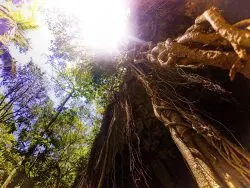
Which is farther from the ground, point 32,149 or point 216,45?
point 32,149

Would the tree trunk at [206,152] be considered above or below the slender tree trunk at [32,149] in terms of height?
below

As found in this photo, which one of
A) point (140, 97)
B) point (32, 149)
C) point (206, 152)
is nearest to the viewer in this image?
point (206, 152)

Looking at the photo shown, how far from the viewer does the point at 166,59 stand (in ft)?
11.2

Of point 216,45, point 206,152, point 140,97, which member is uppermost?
point 140,97

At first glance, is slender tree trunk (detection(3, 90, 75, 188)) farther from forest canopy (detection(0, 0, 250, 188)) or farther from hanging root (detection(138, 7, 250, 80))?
hanging root (detection(138, 7, 250, 80))

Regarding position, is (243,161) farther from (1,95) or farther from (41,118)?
(1,95)

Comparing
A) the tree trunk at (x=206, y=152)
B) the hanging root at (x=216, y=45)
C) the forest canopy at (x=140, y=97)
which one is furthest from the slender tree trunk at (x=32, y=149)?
the hanging root at (x=216, y=45)

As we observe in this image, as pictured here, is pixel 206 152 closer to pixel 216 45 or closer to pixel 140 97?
pixel 216 45

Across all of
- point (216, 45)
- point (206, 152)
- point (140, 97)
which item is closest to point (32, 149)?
point (140, 97)

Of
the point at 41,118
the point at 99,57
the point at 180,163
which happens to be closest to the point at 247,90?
the point at 180,163

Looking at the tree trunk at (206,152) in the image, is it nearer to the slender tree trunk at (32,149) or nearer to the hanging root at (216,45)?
the hanging root at (216,45)

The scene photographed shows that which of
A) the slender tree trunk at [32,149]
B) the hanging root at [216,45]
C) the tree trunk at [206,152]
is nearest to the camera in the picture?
the hanging root at [216,45]

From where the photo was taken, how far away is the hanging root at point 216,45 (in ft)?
5.92

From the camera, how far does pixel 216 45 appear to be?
2438mm
